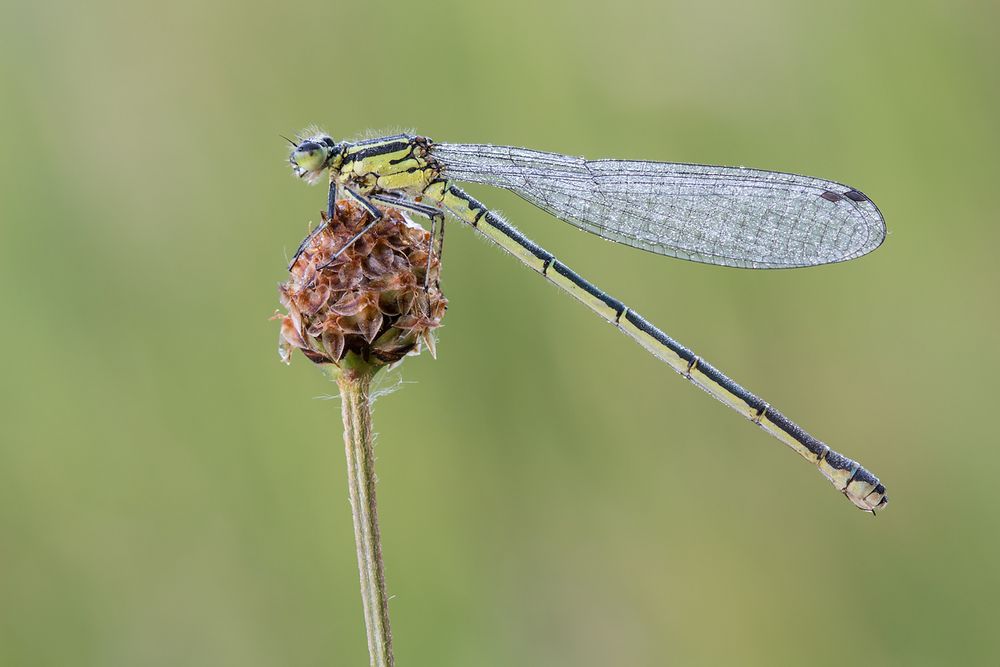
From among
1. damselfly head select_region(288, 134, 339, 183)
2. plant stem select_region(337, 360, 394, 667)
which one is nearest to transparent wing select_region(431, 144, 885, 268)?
damselfly head select_region(288, 134, 339, 183)

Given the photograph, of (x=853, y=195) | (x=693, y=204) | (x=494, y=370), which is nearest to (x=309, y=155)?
(x=494, y=370)

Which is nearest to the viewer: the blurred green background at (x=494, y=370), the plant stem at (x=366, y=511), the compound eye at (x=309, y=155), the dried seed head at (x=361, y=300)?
the plant stem at (x=366, y=511)

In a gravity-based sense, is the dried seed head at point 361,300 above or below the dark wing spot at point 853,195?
below

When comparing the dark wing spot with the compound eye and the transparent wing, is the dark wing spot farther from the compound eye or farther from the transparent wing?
the compound eye

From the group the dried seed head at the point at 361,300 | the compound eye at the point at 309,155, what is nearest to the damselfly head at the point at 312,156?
the compound eye at the point at 309,155

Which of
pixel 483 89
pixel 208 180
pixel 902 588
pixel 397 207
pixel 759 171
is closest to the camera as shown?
pixel 397 207

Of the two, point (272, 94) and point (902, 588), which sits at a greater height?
point (272, 94)

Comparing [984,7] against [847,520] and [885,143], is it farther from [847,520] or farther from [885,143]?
[847,520]

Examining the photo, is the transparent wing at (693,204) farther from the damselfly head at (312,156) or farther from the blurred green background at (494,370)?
the blurred green background at (494,370)

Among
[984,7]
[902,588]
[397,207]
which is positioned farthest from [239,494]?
[984,7]
